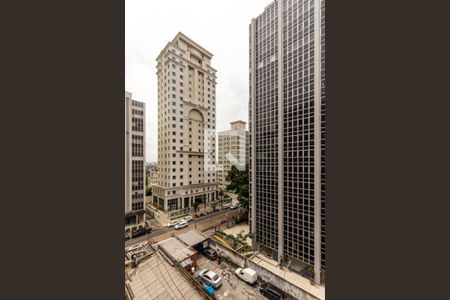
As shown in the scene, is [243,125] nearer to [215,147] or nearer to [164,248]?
[215,147]

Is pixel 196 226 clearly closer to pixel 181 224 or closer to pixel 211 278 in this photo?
pixel 181 224

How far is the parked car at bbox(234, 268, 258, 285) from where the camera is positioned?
6514 mm

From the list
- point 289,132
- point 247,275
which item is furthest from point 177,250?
point 289,132

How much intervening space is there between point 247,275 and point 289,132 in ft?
21.9

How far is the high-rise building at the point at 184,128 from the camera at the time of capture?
602 inches

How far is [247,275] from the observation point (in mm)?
6629

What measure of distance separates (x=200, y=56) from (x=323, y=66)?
15259 millimetres

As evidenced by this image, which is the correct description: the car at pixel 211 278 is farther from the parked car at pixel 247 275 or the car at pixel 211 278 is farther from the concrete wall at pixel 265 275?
the concrete wall at pixel 265 275

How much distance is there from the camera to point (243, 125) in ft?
75.5

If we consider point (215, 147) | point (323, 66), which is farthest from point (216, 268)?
point (215, 147)

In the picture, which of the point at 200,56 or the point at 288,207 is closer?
the point at 288,207

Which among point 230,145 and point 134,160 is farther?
point 230,145

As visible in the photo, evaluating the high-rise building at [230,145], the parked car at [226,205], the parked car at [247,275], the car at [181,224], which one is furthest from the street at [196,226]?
the high-rise building at [230,145]

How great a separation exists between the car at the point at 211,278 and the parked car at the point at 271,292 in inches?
68.3
